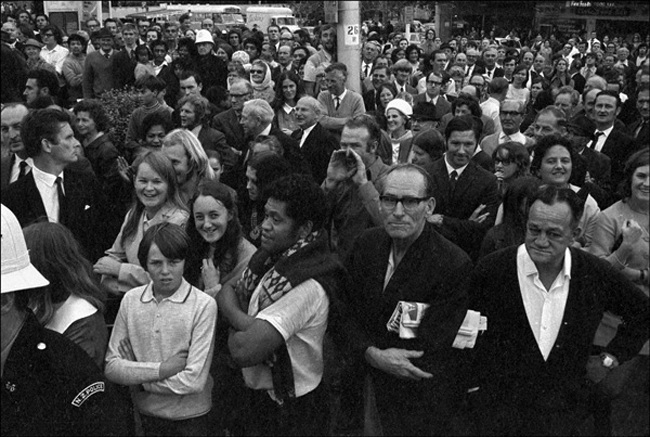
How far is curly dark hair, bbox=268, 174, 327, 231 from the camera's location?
2820 millimetres

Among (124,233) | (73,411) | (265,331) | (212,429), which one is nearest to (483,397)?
(265,331)

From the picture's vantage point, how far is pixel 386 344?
2836 mm

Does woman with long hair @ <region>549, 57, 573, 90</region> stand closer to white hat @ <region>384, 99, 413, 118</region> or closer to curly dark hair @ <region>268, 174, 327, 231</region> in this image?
white hat @ <region>384, 99, 413, 118</region>

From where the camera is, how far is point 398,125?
6.23 meters

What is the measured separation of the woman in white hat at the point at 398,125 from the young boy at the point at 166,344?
133 inches

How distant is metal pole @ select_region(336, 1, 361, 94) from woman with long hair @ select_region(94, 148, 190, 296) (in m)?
5.30

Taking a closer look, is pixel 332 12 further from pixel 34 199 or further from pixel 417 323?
pixel 417 323

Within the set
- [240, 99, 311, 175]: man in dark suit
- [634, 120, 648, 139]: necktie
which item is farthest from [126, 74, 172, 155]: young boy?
[634, 120, 648, 139]: necktie

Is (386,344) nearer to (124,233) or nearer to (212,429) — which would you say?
(212,429)

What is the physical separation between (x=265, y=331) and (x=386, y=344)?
1.69 ft

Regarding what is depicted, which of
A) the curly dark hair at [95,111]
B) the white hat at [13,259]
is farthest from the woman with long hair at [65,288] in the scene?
the curly dark hair at [95,111]

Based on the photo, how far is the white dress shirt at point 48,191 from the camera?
11.9ft

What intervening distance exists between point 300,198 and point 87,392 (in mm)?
1167

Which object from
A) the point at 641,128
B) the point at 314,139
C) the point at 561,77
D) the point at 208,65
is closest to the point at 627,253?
the point at 314,139
